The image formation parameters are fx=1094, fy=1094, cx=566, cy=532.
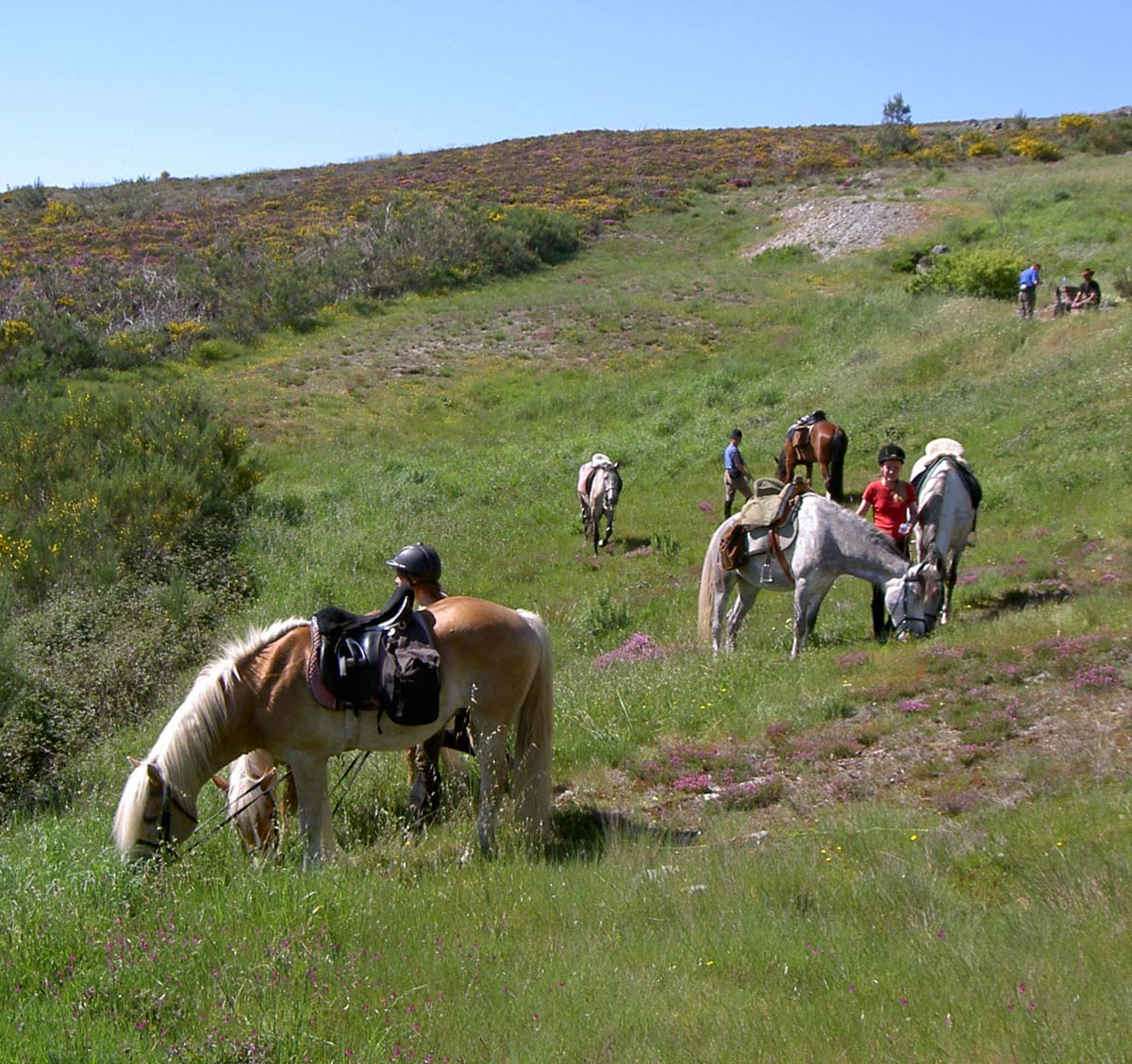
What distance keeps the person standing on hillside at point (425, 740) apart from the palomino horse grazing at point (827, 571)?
14.2 ft

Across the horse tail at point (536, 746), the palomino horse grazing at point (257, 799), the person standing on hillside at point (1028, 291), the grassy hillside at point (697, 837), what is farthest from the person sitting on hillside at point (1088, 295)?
the palomino horse grazing at point (257, 799)

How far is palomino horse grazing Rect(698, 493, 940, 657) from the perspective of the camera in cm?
1014

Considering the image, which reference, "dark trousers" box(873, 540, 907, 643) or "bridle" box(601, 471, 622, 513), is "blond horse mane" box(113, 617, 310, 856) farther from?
"bridle" box(601, 471, 622, 513)

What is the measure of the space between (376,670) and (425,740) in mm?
1100

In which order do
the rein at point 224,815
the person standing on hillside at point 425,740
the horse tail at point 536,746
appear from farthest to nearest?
1. the person standing on hillside at point 425,740
2. the horse tail at point 536,746
3. the rein at point 224,815

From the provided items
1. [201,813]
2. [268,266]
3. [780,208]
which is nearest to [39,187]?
[268,266]

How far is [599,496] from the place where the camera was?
58.2 feet

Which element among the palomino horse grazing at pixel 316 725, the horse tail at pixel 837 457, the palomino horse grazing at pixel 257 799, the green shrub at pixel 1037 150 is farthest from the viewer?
the green shrub at pixel 1037 150

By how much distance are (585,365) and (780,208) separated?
69.9 ft

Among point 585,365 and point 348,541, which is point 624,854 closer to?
point 348,541

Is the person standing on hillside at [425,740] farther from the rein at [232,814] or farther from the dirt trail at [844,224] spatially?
the dirt trail at [844,224]

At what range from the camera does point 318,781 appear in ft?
21.0

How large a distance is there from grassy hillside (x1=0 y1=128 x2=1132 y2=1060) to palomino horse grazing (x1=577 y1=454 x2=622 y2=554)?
41cm

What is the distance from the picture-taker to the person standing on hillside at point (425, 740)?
715 centimetres
